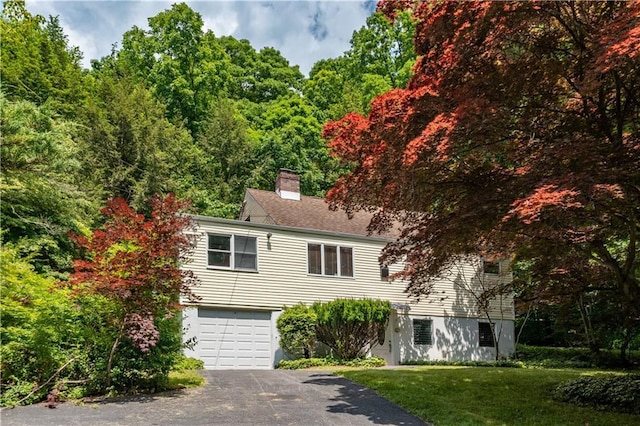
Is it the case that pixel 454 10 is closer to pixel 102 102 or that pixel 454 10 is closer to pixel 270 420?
pixel 270 420

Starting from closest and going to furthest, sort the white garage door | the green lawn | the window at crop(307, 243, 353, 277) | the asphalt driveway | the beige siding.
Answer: the asphalt driveway, the green lawn, the white garage door, the beige siding, the window at crop(307, 243, 353, 277)

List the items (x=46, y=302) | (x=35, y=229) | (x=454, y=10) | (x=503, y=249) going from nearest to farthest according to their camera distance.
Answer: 1. (x=454, y=10)
2. (x=46, y=302)
3. (x=503, y=249)
4. (x=35, y=229)

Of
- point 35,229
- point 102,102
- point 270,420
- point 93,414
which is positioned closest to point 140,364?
point 93,414

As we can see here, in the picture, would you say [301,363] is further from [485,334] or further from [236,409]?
[485,334]

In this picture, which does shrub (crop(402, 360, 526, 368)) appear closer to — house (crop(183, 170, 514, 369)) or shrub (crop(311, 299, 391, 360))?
house (crop(183, 170, 514, 369))

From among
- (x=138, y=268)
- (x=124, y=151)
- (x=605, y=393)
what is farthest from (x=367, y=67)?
(x=605, y=393)

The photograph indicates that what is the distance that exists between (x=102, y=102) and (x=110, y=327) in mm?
19474

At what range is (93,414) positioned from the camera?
7.99 meters

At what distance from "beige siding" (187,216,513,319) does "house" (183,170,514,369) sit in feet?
0.11

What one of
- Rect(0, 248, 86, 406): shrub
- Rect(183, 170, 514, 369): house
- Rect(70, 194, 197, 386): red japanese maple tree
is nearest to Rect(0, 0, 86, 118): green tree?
Rect(183, 170, 514, 369): house

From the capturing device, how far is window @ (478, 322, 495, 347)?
66.5ft

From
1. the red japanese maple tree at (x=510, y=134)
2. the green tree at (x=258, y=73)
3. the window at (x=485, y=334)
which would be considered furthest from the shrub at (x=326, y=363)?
the green tree at (x=258, y=73)

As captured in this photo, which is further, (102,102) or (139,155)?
(102,102)

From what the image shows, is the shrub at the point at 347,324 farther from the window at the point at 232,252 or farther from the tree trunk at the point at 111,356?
the tree trunk at the point at 111,356
